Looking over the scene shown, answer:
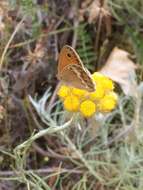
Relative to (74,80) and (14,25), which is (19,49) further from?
(74,80)

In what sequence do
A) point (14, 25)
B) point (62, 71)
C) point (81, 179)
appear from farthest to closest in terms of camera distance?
point (14, 25) → point (81, 179) → point (62, 71)

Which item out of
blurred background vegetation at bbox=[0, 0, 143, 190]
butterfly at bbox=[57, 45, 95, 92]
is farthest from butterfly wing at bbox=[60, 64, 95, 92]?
blurred background vegetation at bbox=[0, 0, 143, 190]

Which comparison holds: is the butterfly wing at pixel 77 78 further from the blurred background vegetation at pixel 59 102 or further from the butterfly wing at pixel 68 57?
the blurred background vegetation at pixel 59 102

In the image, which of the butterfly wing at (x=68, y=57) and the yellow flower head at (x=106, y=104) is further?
the yellow flower head at (x=106, y=104)

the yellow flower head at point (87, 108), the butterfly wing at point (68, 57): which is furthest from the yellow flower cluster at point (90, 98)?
the butterfly wing at point (68, 57)

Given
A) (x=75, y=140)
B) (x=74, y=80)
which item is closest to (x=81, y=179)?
(x=75, y=140)

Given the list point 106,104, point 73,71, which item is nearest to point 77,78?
point 73,71

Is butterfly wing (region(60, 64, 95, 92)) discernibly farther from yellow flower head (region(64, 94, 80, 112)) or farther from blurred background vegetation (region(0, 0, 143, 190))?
blurred background vegetation (region(0, 0, 143, 190))
